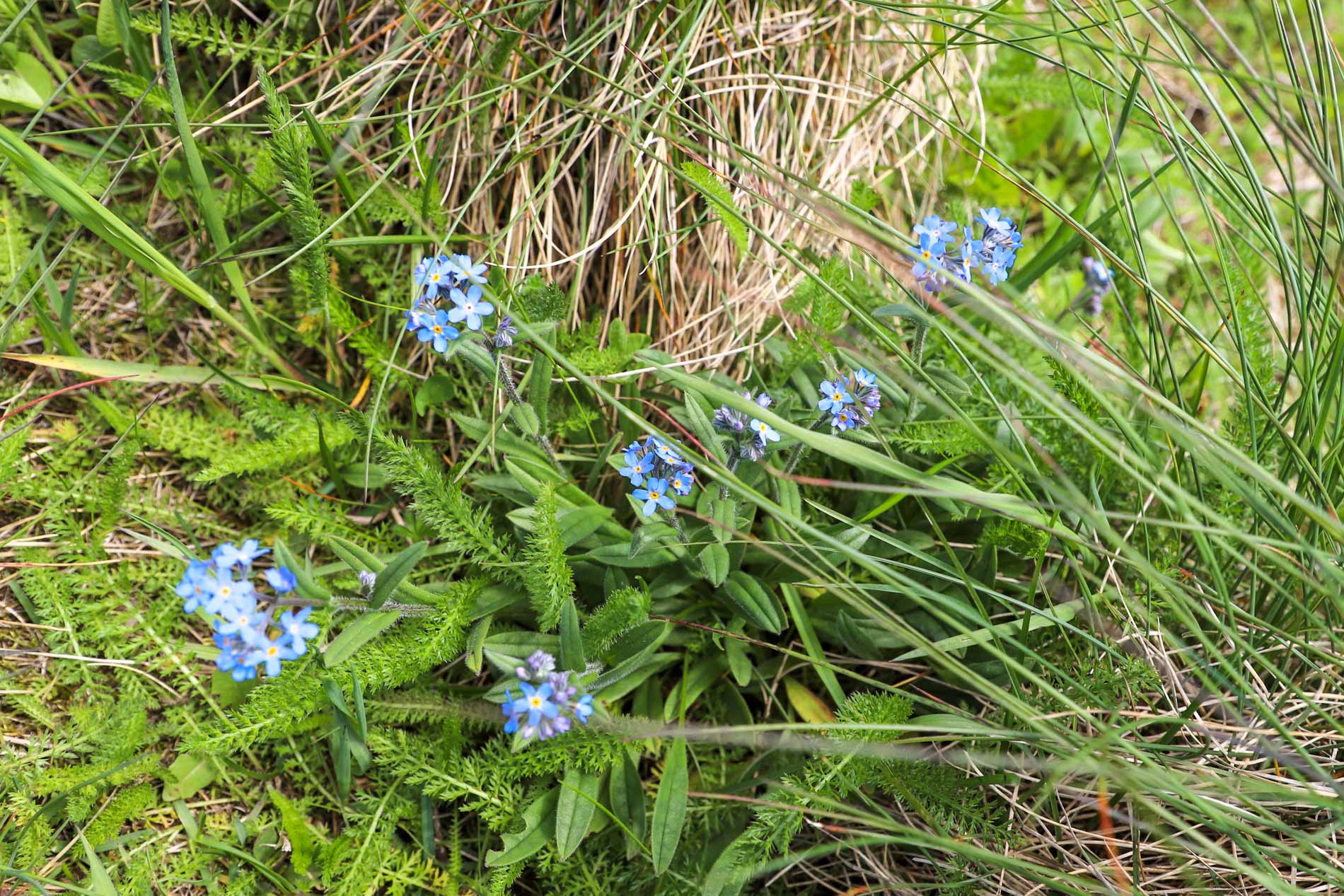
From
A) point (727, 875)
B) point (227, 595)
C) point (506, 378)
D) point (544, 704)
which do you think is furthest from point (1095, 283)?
point (227, 595)

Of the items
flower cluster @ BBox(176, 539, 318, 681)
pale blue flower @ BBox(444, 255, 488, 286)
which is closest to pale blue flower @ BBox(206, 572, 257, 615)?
flower cluster @ BBox(176, 539, 318, 681)

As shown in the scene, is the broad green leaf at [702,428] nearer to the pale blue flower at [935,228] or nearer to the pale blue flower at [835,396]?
the pale blue flower at [835,396]

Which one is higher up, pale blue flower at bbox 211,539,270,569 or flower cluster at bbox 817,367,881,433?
flower cluster at bbox 817,367,881,433

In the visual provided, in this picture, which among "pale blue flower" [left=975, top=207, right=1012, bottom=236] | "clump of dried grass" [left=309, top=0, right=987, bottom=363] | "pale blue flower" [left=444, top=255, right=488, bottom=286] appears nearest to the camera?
"pale blue flower" [left=444, top=255, right=488, bottom=286]

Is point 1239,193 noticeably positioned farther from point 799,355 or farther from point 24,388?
point 24,388

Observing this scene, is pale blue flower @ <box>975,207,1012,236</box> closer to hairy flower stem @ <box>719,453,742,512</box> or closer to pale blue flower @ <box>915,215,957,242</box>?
pale blue flower @ <box>915,215,957,242</box>

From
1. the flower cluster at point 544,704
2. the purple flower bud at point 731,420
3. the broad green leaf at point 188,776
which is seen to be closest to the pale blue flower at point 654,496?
the purple flower bud at point 731,420
